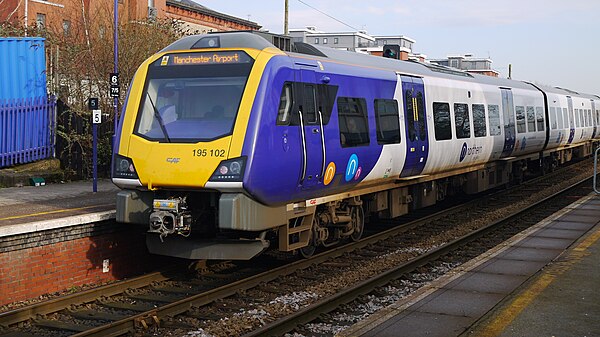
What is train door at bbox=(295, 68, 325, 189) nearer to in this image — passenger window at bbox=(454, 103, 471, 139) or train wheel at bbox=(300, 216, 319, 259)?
train wheel at bbox=(300, 216, 319, 259)

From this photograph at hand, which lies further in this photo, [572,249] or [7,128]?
[7,128]

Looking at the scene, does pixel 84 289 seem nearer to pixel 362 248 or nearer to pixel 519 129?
pixel 362 248

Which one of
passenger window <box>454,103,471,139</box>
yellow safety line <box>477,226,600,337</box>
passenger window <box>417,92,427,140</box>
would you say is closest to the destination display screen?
yellow safety line <box>477,226,600,337</box>

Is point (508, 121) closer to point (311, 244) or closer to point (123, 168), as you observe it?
point (311, 244)

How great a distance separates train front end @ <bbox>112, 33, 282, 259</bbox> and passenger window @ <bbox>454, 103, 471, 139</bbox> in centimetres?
715

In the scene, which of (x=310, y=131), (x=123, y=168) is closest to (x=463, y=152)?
(x=310, y=131)

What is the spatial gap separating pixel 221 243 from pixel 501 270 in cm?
382

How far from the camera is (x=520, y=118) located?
21141 mm

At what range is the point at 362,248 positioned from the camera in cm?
1255

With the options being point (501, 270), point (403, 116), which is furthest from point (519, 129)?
point (501, 270)

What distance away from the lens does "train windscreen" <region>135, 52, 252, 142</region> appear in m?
9.09

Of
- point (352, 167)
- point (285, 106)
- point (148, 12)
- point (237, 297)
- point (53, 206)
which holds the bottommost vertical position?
point (237, 297)

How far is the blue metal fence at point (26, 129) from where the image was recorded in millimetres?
16594

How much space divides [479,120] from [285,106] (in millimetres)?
9035
